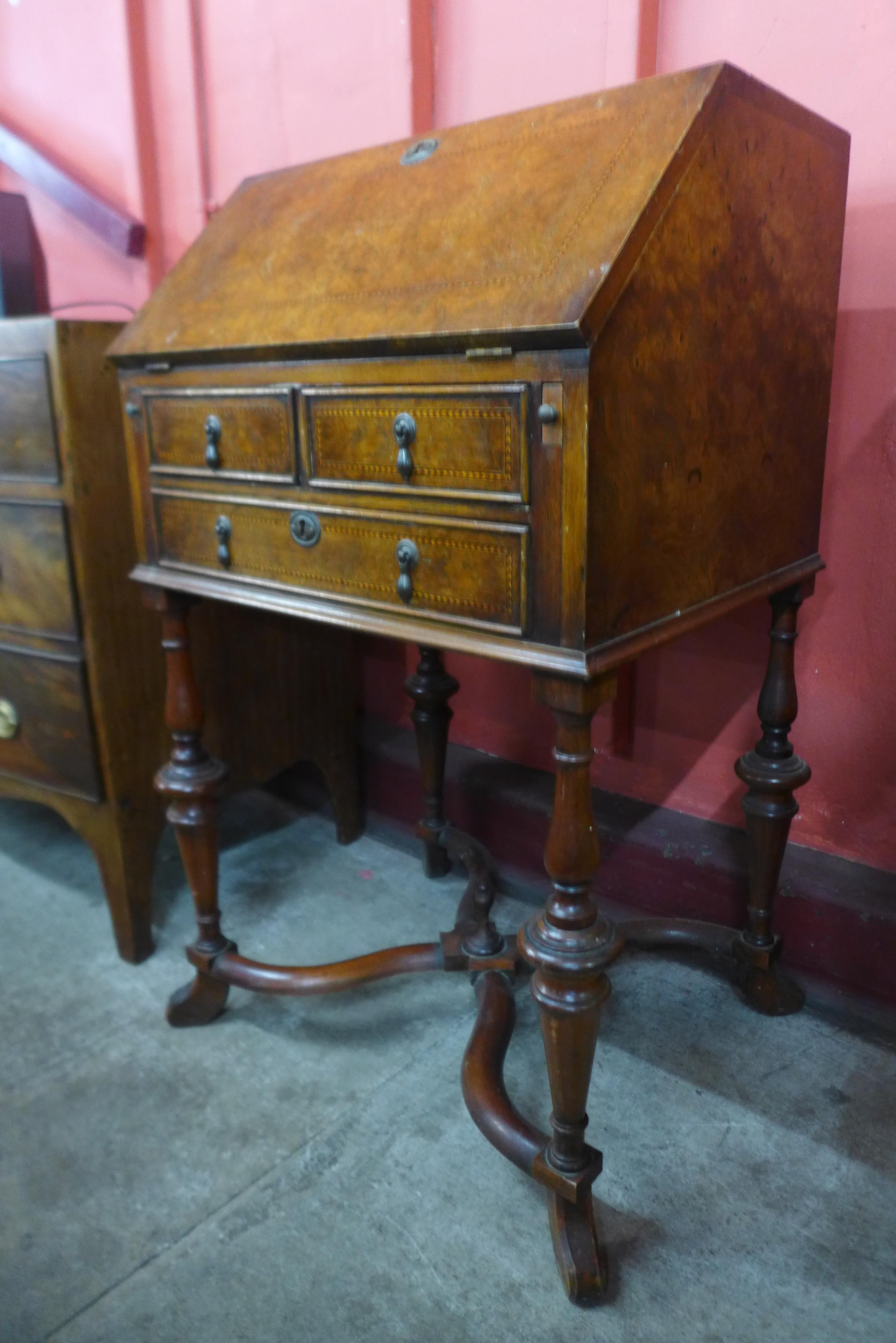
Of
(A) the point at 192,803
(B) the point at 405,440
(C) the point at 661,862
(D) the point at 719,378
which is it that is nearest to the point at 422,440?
(B) the point at 405,440

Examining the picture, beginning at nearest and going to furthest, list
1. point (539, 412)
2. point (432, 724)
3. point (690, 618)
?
point (539, 412)
point (690, 618)
point (432, 724)

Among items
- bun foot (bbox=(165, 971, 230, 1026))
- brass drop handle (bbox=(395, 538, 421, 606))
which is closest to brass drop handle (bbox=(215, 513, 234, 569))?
brass drop handle (bbox=(395, 538, 421, 606))

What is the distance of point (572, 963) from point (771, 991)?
843 mm

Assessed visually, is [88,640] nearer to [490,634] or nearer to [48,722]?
[48,722]

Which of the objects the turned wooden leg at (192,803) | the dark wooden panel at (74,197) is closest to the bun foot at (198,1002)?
the turned wooden leg at (192,803)

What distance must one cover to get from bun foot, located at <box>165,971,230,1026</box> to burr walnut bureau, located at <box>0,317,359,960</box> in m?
0.28

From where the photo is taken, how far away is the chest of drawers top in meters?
1.13

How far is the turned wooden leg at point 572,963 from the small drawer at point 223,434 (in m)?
0.57

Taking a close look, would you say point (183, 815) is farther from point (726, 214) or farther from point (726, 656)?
point (726, 214)

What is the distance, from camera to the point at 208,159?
2.77 m

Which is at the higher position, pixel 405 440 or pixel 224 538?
pixel 405 440

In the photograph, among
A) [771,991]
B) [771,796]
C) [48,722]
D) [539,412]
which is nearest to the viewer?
[539,412]

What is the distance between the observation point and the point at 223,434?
1535mm

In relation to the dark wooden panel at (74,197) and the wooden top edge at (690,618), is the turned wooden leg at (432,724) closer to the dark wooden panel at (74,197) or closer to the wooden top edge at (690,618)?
the wooden top edge at (690,618)
